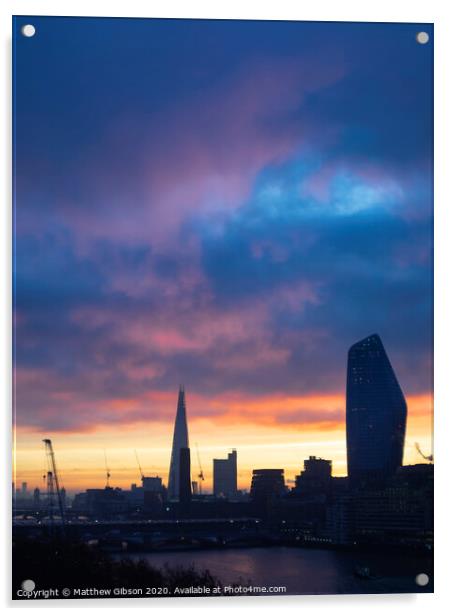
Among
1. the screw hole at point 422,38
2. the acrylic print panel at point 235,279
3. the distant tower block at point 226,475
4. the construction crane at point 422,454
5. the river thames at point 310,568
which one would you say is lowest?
the river thames at point 310,568

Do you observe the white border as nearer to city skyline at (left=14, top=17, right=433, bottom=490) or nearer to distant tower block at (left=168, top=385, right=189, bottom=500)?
city skyline at (left=14, top=17, right=433, bottom=490)

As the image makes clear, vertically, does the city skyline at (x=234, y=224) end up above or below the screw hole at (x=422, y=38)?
below

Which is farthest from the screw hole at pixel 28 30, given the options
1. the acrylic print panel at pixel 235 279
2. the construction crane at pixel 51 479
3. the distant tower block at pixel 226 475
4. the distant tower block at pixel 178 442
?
the distant tower block at pixel 226 475

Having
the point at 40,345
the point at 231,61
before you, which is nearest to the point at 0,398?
the point at 40,345

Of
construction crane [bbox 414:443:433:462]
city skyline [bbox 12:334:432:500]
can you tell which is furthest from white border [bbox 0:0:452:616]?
city skyline [bbox 12:334:432:500]

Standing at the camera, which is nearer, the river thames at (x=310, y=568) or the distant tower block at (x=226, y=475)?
the river thames at (x=310, y=568)

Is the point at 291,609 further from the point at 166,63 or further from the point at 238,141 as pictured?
the point at 166,63
